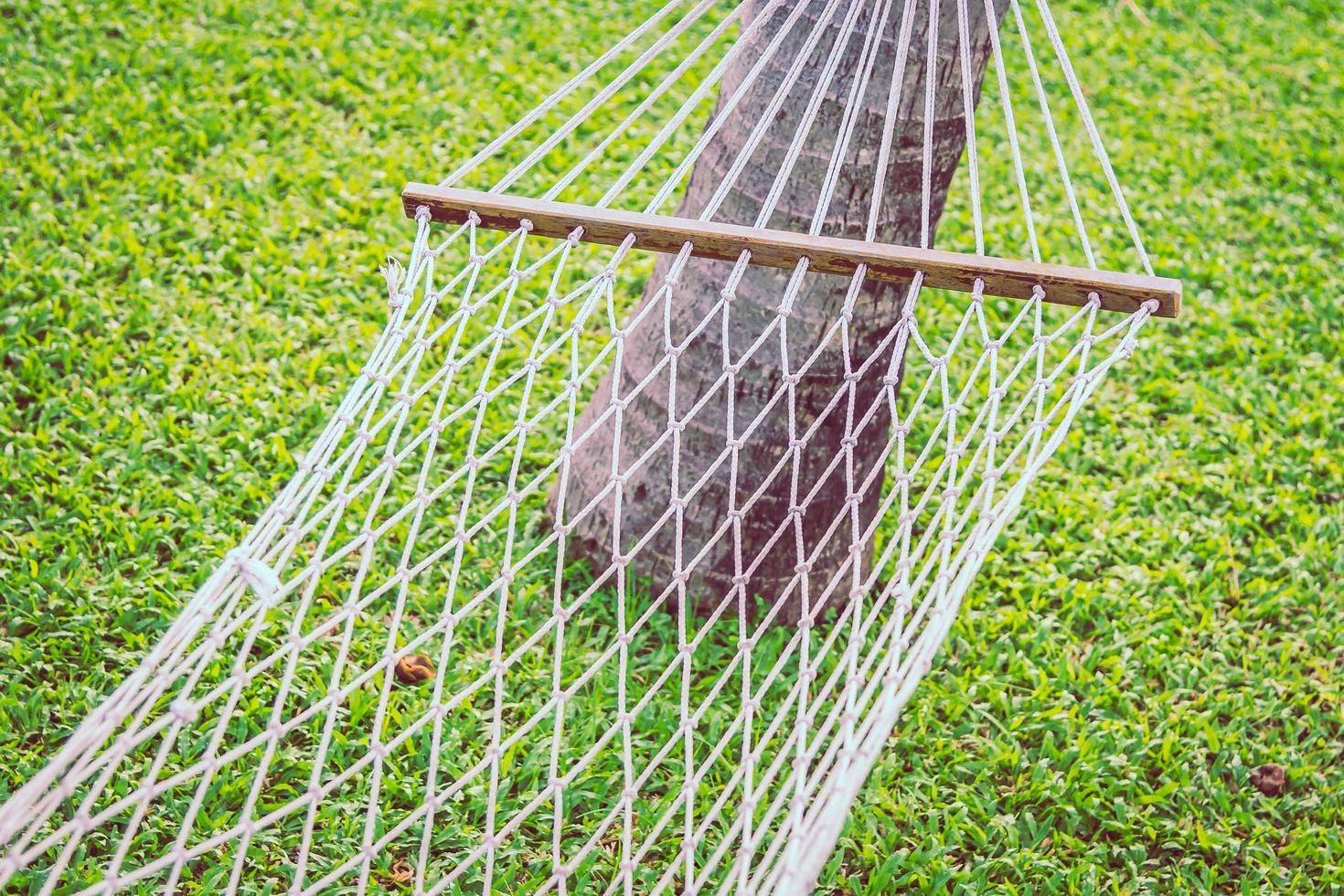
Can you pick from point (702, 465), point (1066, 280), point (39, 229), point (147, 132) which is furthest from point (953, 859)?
point (147, 132)

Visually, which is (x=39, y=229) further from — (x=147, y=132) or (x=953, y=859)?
(x=953, y=859)

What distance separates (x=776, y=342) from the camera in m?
1.73

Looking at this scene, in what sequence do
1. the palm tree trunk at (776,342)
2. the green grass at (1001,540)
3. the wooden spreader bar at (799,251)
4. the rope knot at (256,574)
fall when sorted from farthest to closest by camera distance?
the green grass at (1001,540), the palm tree trunk at (776,342), the wooden spreader bar at (799,251), the rope knot at (256,574)

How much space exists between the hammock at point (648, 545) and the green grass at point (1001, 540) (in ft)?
0.46

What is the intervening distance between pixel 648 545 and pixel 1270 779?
1041 mm

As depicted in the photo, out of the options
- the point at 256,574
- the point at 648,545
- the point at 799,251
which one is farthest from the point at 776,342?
the point at 256,574

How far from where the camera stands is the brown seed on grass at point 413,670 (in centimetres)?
179

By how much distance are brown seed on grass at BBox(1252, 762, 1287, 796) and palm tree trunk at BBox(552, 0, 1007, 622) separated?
70 cm

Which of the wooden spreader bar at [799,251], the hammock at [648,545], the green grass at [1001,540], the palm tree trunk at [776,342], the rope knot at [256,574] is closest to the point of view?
the rope knot at [256,574]

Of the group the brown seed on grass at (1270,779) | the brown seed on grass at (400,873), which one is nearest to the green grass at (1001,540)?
the brown seed on grass at (1270,779)

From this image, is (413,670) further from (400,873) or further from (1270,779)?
(1270,779)

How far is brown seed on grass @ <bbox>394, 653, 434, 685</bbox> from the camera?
1.79 metres

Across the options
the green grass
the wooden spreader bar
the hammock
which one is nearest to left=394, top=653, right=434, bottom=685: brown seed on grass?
the hammock

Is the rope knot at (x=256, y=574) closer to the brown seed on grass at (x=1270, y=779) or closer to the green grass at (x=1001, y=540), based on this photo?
the green grass at (x=1001, y=540)
